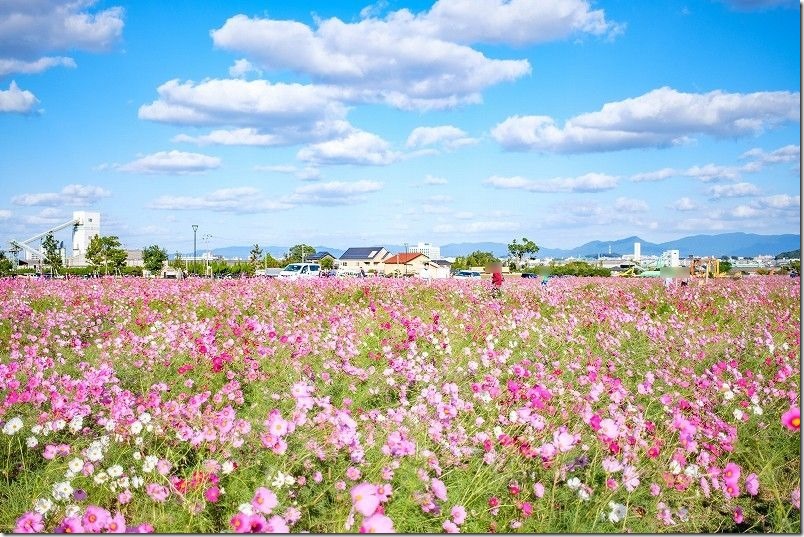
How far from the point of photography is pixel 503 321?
803 centimetres

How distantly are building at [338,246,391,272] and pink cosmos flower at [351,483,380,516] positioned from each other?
104 meters

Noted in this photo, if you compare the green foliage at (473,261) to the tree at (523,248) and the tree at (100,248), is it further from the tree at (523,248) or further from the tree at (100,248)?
the tree at (100,248)

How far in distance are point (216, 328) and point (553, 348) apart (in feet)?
11.6

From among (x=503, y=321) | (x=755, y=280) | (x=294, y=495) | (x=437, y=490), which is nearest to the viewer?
(x=437, y=490)

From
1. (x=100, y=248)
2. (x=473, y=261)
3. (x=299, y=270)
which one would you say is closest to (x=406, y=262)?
(x=473, y=261)

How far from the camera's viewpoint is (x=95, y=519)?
2.00 meters

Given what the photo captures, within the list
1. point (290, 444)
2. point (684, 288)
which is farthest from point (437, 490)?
point (684, 288)

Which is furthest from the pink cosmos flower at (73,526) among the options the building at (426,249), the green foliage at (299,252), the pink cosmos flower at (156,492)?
the building at (426,249)

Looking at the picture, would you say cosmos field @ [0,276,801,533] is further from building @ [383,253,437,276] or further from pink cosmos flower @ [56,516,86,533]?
building @ [383,253,437,276]

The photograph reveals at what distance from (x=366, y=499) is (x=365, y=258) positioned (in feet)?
360

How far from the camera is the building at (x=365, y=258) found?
108625 mm

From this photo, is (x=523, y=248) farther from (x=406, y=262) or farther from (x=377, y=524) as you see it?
(x=377, y=524)

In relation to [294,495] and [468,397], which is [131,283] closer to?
[468,397]

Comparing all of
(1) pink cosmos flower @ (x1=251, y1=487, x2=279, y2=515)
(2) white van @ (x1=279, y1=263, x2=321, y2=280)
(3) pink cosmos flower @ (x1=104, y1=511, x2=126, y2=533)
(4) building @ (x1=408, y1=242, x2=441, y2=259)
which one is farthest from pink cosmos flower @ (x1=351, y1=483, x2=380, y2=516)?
(4) building @ (x1=408, y1=242, x2=441, y2=259)
